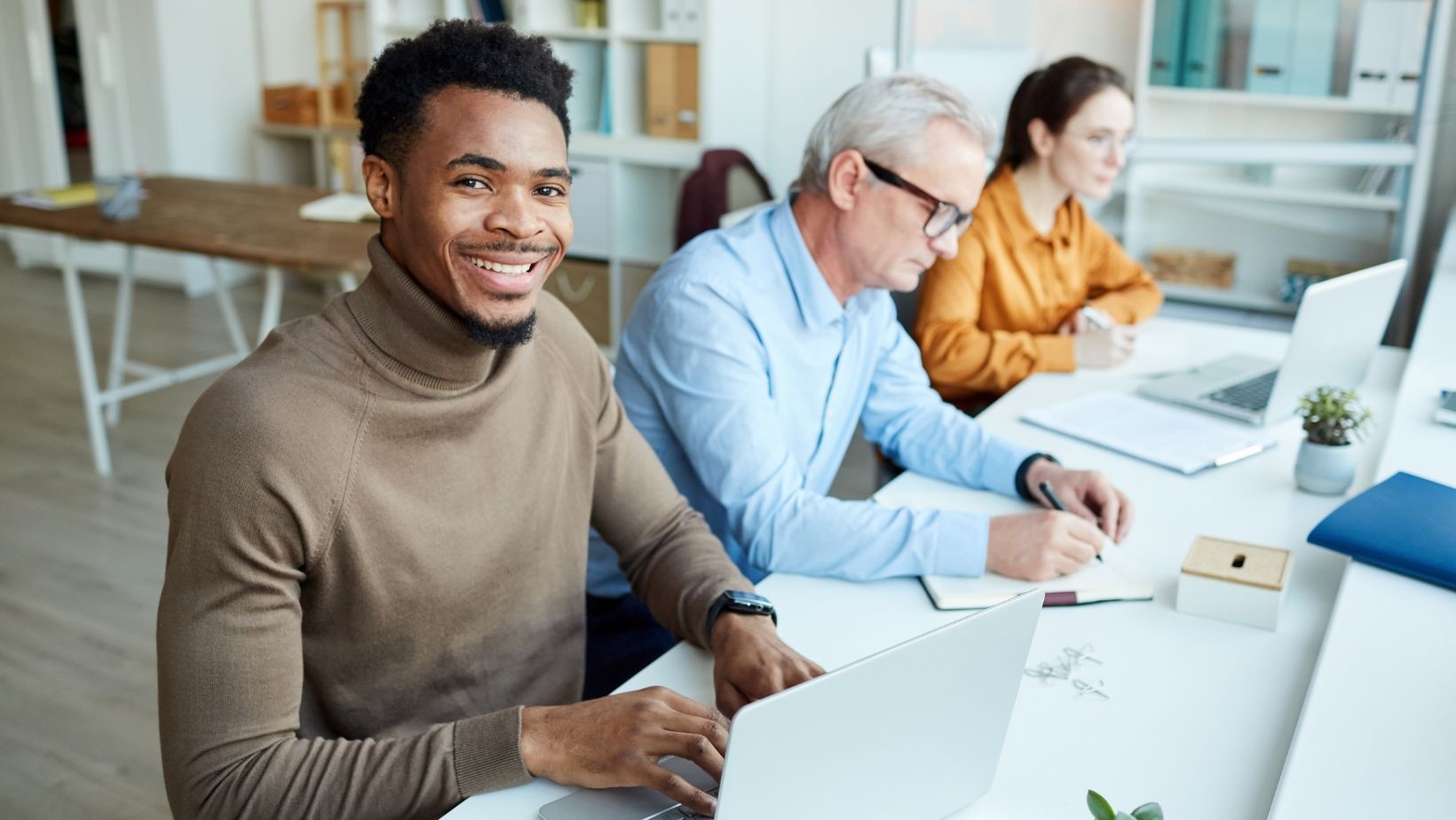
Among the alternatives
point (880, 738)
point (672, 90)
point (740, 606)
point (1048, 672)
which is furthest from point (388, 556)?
point (672, 90)

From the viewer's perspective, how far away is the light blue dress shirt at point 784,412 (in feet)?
5.26

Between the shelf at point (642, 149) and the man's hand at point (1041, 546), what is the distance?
3028 mm

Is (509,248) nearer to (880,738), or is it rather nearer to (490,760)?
(490,760)

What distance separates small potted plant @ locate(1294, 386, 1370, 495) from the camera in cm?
183

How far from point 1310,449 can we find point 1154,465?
0.23m

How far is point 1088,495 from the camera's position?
1.80m

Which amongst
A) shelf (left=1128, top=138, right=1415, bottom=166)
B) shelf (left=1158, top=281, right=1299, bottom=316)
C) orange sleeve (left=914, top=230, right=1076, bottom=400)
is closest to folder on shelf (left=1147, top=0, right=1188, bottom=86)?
shelf (left=1128, top=138, right=1415, bottom=166)

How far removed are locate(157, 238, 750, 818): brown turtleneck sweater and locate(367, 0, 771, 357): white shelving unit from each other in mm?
3091

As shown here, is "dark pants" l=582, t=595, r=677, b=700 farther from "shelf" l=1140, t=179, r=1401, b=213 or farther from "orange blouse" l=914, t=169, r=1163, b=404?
"shelf" l=1140, t=179, r=1401, b=213

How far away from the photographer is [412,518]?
1.26 meters

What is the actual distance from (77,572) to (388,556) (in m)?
2.38

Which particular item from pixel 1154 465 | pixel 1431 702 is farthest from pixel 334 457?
pixel 1154 465

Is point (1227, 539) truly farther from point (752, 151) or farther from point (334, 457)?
point (752, 151)

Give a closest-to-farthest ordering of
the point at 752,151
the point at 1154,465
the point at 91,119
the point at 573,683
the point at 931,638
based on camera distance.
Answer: the point at 931,638 < the point at 573,683 < the point at 1154,465 < the point at 752,151 < the point at 91,119
